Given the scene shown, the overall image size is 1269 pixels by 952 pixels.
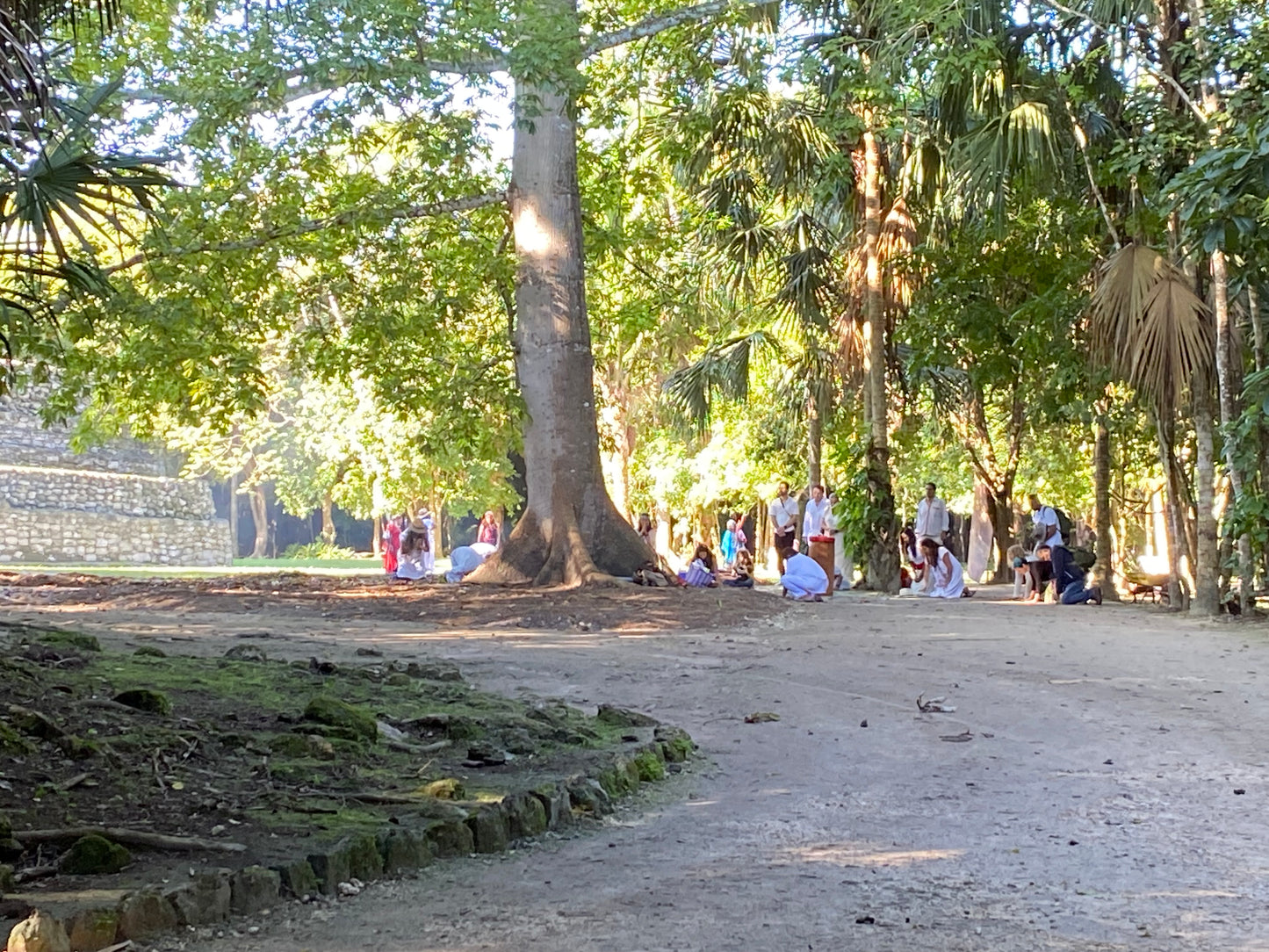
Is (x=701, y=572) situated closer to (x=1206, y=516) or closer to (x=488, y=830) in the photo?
(x=1206, y=516)

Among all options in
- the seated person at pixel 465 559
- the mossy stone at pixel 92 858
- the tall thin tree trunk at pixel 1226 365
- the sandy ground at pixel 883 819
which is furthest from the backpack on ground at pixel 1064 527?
the mossy stone at pixel 92 858

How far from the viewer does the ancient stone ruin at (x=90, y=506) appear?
1516 inches

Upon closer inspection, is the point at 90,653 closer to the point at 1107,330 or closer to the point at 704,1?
the point at 1107,330

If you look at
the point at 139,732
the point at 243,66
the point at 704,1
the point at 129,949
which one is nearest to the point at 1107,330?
the point at 704,1

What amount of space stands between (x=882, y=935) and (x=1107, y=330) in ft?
42.9

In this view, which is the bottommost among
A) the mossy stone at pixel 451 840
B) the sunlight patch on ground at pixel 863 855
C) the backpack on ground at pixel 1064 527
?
the sunlight patch on ground at pixel 863 855

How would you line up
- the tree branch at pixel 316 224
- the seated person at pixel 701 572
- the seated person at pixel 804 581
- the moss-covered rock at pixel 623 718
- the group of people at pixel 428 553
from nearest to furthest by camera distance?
the moss-covered rock at pixel 623 718 < the tree branch at pixel 316 224 < the seated person at pixel 804 581 < the seated person at pixel 701 572 < the group of people at pixel 428 553

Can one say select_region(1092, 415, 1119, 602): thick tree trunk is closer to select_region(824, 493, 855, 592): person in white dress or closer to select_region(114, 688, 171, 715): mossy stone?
select_region(824, 493, 855, 592): person in white dress

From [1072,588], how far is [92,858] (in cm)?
1686

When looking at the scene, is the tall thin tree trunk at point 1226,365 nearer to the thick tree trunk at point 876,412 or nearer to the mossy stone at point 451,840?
the thick tree trunk at point 876,412

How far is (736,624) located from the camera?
14383 mm

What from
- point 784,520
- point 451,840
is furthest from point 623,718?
point 784,520

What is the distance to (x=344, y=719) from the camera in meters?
7.06

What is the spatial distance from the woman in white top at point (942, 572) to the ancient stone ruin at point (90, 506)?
25.8 m
